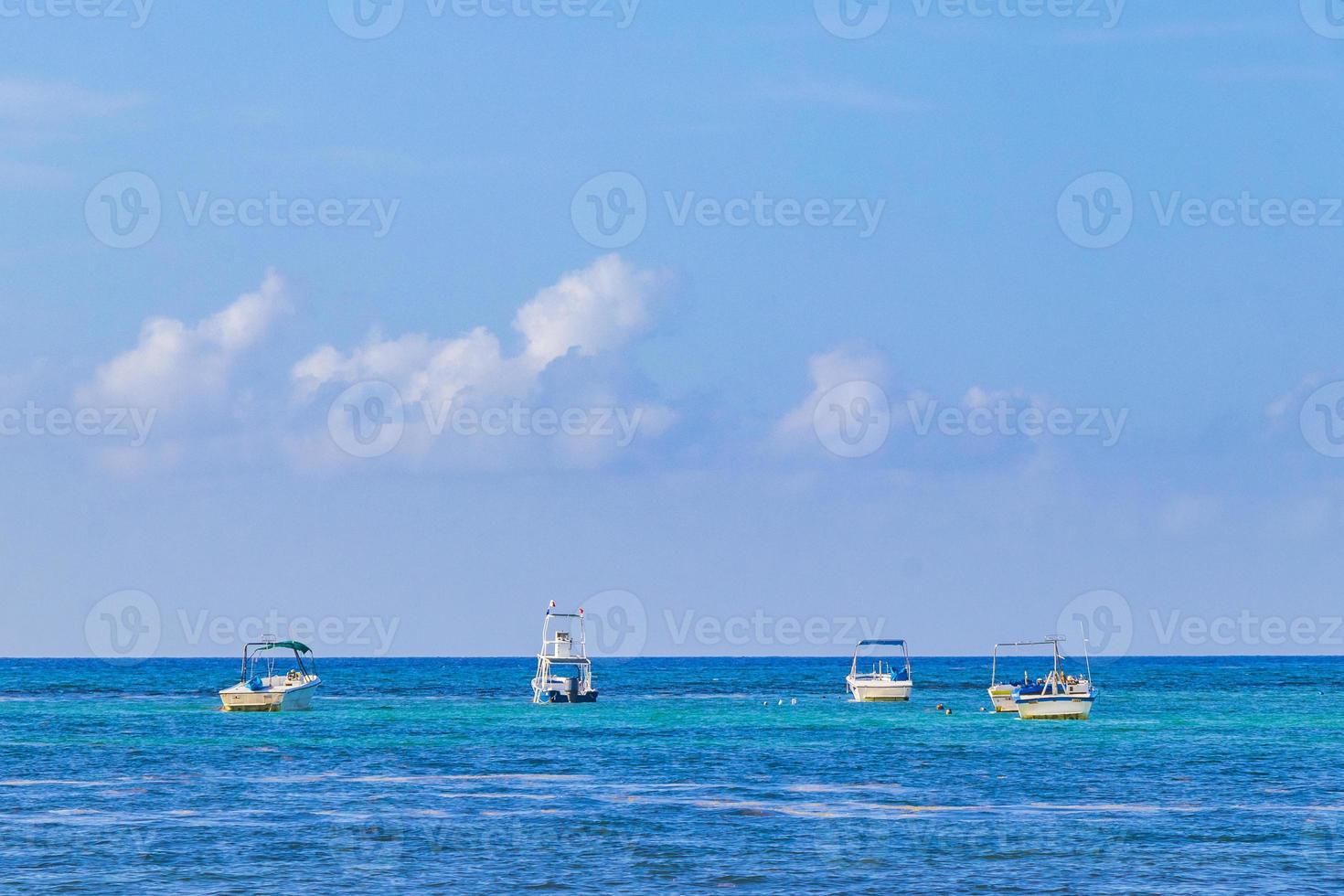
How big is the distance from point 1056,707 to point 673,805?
5185 cm

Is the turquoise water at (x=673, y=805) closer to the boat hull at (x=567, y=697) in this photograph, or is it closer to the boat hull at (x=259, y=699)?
the boat hull at (x=259, y=699)

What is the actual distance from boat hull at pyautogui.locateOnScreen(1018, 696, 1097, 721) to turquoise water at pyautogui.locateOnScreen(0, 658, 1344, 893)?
55.5 inches

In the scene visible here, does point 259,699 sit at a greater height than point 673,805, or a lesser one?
greater

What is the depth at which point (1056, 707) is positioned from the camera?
102938mm

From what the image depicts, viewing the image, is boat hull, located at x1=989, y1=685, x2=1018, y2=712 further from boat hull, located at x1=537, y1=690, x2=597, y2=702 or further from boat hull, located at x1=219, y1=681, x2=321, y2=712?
boat hull, located at x1=219, y1=681, x2=321, y2=712

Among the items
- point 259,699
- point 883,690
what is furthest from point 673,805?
point 883,690

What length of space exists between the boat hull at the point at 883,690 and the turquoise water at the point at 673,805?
2248 cm

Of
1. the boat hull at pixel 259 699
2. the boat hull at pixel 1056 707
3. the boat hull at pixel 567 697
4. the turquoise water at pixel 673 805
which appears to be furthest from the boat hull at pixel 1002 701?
the boat hull at pixel 259 699

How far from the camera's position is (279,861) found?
145 ft

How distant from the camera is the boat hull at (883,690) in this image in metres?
130

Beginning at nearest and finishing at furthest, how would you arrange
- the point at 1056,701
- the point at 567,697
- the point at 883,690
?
the point at 1056,701
the point at 567,697
the point at 883,690

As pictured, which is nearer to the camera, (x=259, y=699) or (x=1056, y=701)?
(x=1056, y=701)

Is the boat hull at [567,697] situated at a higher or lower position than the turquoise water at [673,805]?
higher

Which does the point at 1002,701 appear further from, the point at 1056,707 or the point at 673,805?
the point at 673,805
